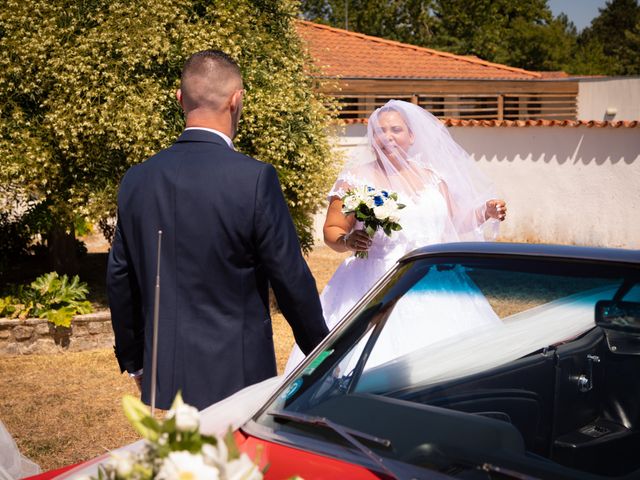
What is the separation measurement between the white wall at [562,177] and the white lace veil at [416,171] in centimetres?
774

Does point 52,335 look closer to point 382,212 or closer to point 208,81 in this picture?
point 382,212

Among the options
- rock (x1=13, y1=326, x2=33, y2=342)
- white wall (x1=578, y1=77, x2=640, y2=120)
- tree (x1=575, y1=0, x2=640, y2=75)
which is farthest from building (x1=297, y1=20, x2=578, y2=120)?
tree (x1=575, y1=0, x2=640, y2=75)

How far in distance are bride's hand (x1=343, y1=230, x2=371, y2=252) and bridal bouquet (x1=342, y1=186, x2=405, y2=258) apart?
0.04 meters

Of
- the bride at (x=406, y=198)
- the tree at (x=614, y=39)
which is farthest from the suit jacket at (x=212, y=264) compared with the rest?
the tree at (x=614, y=39)

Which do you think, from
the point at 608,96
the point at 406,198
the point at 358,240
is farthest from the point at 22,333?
the point at 608,96

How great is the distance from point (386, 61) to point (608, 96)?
736 centimetres

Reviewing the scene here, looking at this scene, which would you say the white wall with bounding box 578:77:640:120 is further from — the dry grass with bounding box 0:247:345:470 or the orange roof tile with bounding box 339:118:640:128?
the dry grass with bounding box 0:247:345:470

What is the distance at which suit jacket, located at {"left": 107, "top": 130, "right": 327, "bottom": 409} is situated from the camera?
3.00m

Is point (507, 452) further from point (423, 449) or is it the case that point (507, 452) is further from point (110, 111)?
point (110, 111)

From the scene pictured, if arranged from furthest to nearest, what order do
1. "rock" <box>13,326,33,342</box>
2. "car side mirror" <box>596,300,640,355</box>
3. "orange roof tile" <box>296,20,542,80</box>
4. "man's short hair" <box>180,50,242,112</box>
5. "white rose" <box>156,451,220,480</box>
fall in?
"orange roof tile" <box>296,20,542,80</box> < "rock" <box>13,326,33,342</box> < "man's short hair" <box>180,50,242,112</box> < "car side mirror" <box>596,300,640,355</box> < "white rose" <box>156,451,220,480</box>

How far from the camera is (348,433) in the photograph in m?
2.17

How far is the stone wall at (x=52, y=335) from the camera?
754 centimetres

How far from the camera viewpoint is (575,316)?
2721 mm

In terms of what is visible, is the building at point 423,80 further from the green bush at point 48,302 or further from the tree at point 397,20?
the tree at point 397,20
